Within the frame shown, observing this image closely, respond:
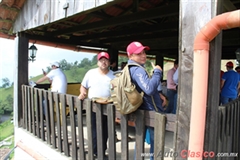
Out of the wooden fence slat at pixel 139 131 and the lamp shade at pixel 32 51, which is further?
the lamp shade at pixel 32 51

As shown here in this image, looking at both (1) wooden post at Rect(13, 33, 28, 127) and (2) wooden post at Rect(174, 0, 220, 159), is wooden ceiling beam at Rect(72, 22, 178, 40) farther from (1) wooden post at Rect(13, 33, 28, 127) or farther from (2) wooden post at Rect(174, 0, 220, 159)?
(2) wooden post at Rect(174, 0, 220, 159)

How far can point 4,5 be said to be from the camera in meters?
3.94

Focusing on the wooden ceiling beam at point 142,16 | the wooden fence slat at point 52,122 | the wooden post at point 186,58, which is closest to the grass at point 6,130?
the wooden fence slat at point 52,122

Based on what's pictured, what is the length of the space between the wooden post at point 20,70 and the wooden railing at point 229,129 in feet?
13.9

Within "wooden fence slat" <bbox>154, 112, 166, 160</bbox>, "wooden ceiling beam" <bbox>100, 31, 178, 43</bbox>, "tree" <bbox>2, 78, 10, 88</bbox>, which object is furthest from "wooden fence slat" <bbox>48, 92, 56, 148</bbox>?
"tree" <bbox>2, 78, 10, 88</bbox>

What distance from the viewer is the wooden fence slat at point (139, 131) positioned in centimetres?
201

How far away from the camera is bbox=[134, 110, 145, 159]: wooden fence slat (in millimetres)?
2012

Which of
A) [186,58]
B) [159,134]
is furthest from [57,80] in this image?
[186,58]

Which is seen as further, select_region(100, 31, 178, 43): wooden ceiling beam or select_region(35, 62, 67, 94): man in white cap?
select_region(100, 31, 178, 43): wooden ceiling beam

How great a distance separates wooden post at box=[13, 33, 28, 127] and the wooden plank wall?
30 centimetres

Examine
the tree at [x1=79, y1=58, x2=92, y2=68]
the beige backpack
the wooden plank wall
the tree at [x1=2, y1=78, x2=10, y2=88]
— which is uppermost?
the tree at [x1=79, y1=58, x2=92, y2=68]

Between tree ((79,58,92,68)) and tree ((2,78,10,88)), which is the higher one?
tree ((79,58,92,68))

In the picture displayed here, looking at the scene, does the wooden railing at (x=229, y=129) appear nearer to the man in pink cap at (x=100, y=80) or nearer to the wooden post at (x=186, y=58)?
the wooden post at (x=186, y=58)

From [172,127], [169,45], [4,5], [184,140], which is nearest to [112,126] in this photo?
[172,127]
